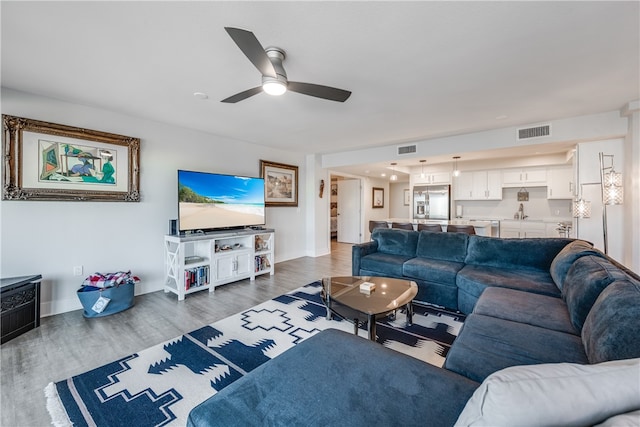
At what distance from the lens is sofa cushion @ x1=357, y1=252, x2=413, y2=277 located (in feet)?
11.2

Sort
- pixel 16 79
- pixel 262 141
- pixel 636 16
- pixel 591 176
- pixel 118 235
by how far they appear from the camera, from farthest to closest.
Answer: pixel 262 141 → pixel 591 176 → pixel 118 235 → pixel 16 79 → pixel 636 16

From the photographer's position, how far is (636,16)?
168 centimetres

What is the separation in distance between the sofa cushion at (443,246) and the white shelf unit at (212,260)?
8.12ft

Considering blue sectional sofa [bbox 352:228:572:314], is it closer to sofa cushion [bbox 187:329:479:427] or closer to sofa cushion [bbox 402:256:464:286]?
sofa cushion [bbox 402:256:464:286]

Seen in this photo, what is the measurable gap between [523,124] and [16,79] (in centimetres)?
612

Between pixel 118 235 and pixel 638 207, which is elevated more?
pixel 638 207

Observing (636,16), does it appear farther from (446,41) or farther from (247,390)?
(247,390)

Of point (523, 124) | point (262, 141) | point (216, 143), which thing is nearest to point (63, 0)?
point (216, 143)

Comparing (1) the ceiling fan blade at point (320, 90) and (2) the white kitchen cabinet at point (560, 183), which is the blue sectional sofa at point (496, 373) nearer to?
(1) the ceiling fan blade at point (320, 90)

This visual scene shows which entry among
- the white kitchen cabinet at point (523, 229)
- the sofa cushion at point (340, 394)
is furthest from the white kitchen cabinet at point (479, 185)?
the sofa cushion at point (340, 394)

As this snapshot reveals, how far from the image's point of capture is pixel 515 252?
301 centimetres

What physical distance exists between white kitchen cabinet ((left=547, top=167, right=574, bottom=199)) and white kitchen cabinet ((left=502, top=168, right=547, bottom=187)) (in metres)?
0.11

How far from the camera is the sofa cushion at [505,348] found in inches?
51.1

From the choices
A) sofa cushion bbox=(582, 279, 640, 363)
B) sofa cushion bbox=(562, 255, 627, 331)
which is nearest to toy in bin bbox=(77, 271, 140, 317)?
sofa cushion bbox=(582, 279, 640, 363)
